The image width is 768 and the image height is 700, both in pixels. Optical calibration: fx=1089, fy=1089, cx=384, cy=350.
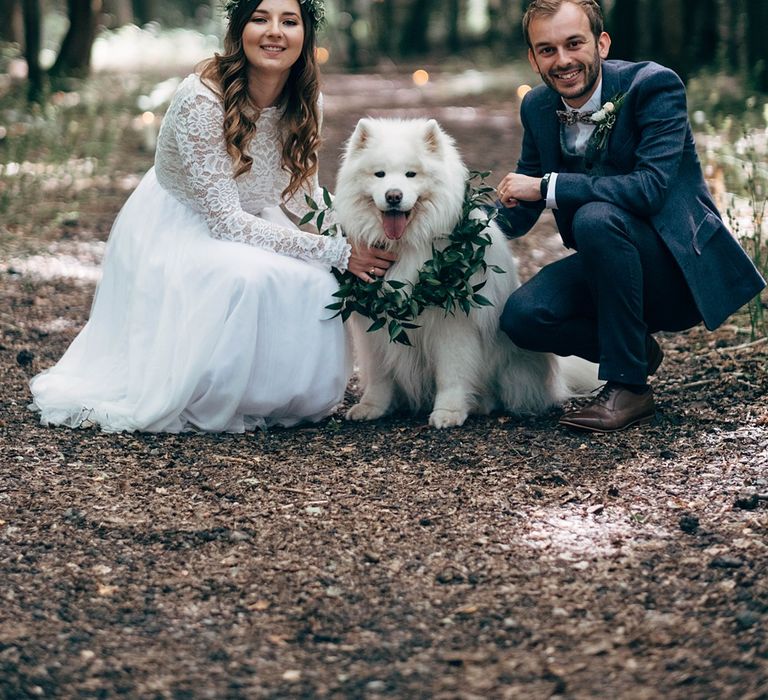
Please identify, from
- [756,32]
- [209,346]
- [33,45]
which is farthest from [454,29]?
[209,346]

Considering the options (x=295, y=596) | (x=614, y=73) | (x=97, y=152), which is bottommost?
(x=295, y=596)

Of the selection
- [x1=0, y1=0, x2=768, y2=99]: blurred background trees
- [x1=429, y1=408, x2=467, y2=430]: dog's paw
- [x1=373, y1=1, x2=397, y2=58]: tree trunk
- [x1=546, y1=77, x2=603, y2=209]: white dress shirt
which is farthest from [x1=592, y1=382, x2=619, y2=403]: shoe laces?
[x1=373, y1=1, x2=397, y2=58]: tree trunk

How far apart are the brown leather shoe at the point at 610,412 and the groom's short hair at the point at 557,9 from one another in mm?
1316

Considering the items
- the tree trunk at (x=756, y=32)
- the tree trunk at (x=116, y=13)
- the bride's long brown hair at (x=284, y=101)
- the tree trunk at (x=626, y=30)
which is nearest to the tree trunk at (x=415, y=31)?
the tree trunk at (x=116, y=13)

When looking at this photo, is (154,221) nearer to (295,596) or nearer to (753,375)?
(295,596)

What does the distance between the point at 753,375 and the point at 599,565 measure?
6.48 ft

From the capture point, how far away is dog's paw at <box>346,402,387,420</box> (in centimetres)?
448

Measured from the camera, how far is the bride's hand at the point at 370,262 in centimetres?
424

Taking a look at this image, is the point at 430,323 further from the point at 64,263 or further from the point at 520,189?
the point at 64,263

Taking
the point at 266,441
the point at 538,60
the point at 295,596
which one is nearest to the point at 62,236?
the point at 266,441

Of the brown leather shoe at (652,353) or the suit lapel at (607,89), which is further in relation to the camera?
the brown leather shoe at (652,353)

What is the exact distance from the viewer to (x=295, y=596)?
295cm

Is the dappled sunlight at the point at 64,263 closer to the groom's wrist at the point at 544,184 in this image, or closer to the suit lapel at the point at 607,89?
the groom's wrist at the point at 544,184

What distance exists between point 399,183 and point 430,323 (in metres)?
0.61
